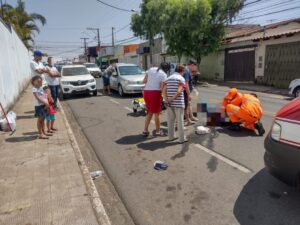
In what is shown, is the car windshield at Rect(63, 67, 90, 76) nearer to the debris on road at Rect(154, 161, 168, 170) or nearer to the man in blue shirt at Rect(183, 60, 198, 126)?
the man in blue shirt at Rect(183, 60, 198, 126)

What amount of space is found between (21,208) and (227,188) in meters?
2.79

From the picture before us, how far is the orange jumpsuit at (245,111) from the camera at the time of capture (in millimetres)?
6523

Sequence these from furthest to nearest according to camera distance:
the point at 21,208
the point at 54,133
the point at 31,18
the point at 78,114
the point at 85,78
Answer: the point at 31,18, the point at 85,78, the point at 78,114, the point at 54,133, the point at 21,208


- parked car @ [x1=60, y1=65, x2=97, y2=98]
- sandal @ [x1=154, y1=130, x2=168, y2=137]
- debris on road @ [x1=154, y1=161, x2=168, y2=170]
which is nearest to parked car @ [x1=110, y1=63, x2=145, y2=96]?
parked car @ [x1=60, y1=65, x2=97, y2=98]

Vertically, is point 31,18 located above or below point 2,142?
above

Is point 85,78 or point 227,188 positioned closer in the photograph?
point 227,188

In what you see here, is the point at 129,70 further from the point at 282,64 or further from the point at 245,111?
the point at 282,64

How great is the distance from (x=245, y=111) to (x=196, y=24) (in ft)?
51.2

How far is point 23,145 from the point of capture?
612 centimetres

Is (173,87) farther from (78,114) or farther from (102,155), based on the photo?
(78,114)

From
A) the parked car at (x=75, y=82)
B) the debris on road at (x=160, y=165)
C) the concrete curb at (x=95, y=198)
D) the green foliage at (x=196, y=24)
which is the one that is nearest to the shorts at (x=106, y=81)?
the parked car at (x=75, y=82)

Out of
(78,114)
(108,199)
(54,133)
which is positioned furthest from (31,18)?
(108,199)

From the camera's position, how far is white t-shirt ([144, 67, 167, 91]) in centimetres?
642

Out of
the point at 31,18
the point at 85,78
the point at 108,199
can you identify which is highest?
the point at 31,18
